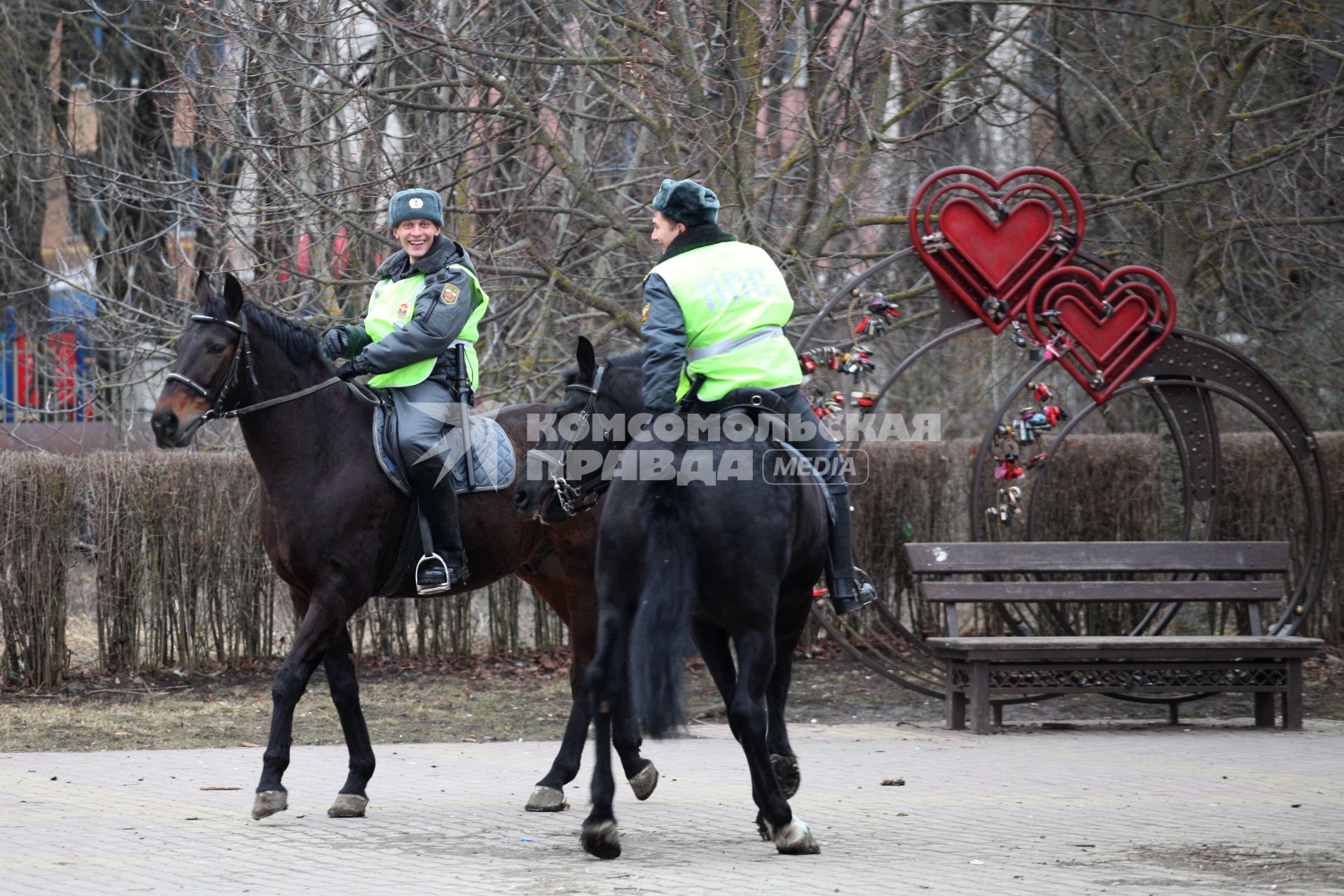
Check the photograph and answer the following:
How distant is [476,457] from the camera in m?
7.57

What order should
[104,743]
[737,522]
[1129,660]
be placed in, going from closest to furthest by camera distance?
[737,522] < [104,743] < [1129,660]

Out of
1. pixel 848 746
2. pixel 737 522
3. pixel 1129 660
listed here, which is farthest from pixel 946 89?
pixel 737 522

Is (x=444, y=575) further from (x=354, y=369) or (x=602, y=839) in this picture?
(x=602, y=839)

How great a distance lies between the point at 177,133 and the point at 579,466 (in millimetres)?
8706

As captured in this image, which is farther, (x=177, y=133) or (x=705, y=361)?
(x=177, y=133)

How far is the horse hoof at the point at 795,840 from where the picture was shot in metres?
5.95

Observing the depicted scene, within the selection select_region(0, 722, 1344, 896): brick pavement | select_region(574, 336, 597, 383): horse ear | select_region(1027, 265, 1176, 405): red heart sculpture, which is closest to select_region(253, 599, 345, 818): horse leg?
select_region(0, 722, 1344, 896): brick pavement

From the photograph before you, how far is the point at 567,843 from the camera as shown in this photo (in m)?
6.32

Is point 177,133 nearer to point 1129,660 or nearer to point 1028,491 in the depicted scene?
point 1028,491

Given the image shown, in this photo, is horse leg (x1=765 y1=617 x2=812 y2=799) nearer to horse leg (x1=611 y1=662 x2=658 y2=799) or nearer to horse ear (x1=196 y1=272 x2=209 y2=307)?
horse leg (x1=611 y1=662 x2=658 y2=799)

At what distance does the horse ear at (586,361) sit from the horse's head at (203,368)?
65.7 inches

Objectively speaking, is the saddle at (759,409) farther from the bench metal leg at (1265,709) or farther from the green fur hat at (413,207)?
the bench metal leg at (1265,709)

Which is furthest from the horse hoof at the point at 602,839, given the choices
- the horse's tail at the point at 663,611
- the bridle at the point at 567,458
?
the bridle at the point at 567,458

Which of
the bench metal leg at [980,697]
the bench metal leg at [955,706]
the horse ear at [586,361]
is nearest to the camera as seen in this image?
the horse ear at [586,361]
